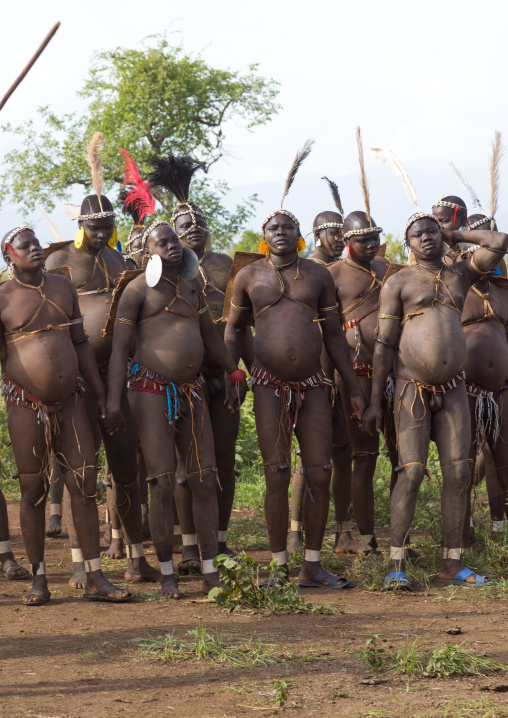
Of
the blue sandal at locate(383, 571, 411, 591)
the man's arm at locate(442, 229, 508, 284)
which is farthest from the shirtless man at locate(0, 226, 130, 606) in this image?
the man's arm at locate(442, 229, 508, 284)

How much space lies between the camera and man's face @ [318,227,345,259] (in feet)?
26.2

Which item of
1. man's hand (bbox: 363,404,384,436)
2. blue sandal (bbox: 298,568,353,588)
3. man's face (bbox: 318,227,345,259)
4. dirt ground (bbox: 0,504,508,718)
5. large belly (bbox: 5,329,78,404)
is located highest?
man's face (bbox: 318,227,345,259)

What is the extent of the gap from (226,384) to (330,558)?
4.99 feet

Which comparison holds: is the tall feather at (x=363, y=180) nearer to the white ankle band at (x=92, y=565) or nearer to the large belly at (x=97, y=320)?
the large belly at (x=97, y=320)

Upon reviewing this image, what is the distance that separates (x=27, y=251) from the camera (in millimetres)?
5832

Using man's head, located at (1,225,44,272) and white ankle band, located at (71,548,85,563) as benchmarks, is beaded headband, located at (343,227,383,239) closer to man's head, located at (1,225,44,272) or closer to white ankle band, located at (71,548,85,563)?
man's head, located at (1,225,44,272)

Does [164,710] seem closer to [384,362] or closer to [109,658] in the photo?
[109,658]

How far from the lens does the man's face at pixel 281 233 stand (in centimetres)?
627

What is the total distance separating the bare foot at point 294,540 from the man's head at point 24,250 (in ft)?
9.43

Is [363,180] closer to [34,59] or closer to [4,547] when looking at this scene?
[34,59]

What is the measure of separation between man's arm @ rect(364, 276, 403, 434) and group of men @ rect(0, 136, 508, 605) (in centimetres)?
1

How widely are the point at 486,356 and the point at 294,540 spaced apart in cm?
201

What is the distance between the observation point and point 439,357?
20.1 ft

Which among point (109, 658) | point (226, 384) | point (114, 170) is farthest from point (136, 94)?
point (109, 658)
